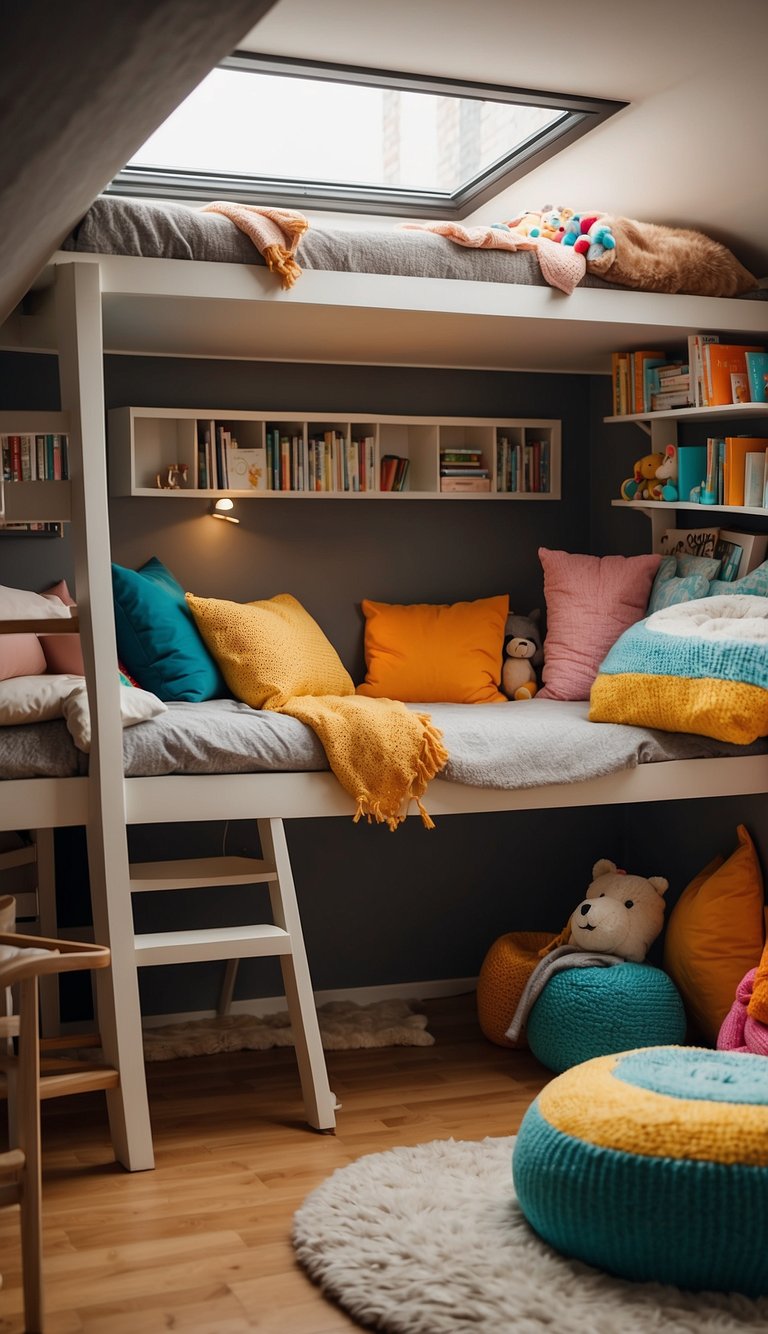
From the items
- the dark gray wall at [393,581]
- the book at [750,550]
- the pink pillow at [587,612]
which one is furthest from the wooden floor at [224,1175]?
the book at [750,550]

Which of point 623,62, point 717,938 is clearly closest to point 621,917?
point 717,938

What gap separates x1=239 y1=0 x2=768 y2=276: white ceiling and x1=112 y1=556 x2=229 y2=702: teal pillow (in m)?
1.33

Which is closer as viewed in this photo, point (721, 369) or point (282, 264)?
point (282, 264)

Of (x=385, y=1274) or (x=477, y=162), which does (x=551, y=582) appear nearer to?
(x=477, y=162)

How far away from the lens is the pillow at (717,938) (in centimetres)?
360

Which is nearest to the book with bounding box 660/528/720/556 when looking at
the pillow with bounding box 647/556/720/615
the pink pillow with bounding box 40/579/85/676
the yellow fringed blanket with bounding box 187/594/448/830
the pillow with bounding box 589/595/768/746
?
the pillow with bounding box 647/556/720/615

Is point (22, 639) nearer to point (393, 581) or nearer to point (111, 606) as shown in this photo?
point (111, 606)

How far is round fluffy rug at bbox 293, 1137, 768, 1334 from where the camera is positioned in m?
2.22

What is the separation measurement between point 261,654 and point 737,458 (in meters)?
1.39

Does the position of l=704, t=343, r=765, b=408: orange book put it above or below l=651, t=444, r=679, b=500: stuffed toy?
above

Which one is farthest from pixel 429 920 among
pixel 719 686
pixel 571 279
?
pixel 571 279

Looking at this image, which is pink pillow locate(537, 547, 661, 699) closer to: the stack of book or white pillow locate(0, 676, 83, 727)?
the stack of book

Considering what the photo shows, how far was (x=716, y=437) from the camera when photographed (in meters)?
4.05

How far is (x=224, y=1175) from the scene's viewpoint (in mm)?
2949
